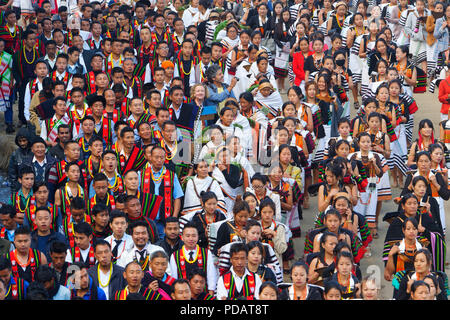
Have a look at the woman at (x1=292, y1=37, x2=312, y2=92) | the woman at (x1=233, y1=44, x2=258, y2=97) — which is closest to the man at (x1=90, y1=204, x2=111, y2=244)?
the woman at (x1=233, y1=44, x2=258, y2=97)

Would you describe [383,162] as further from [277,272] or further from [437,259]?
[277,272]

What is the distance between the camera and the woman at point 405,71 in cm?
1345

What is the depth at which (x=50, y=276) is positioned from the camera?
8016mm

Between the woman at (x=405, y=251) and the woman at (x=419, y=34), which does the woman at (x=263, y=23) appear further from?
the woman at (x=405, y=251)

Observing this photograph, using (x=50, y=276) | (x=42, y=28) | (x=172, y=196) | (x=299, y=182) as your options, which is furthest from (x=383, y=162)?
(x=42, y=28)

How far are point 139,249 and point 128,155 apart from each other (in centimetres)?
174

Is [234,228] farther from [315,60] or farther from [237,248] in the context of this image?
[315,60]

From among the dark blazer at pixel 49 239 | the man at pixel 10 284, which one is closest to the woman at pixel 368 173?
the dark blazer at pixel 49 239

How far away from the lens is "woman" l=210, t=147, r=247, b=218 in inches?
404

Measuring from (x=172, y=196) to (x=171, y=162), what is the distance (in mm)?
705

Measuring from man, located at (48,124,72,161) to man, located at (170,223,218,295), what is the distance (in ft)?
8.05

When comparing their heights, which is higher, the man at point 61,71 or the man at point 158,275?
the man at point 61,71

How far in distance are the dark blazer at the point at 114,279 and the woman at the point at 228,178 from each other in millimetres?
1931

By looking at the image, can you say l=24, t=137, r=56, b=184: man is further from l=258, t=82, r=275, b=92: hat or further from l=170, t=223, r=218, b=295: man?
l=258, t=82, r=275, b=92: hat
